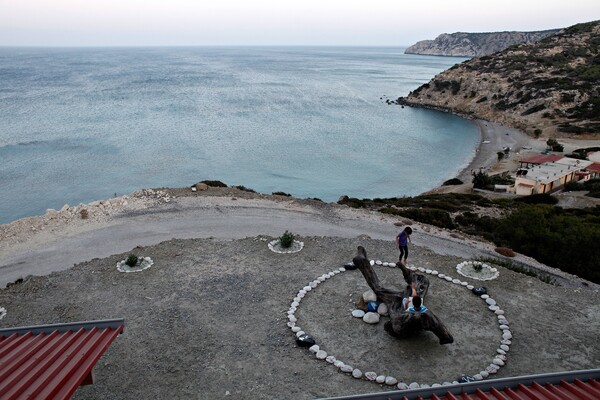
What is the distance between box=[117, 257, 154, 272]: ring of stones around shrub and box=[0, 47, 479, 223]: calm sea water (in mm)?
24614

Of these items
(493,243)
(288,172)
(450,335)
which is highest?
(450,335)

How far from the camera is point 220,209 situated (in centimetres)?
2870

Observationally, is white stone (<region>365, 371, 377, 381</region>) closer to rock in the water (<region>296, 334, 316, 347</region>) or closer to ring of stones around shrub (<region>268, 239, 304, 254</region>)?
rock in the water (<region>296, 334, 316, 347</region>)

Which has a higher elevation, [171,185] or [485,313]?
[485,313]

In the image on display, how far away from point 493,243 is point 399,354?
13567 millimetres

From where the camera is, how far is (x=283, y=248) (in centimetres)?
2122

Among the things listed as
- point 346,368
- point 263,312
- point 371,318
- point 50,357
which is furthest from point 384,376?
point 50,357

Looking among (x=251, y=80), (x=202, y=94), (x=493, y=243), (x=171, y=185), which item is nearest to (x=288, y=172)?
(x=171, y=185)

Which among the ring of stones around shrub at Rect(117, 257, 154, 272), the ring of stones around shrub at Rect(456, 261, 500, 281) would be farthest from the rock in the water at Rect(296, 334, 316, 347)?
the ring of stones around shrub at Rect(117, 257, 154, 272)

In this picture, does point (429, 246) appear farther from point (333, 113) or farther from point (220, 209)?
point (333, 113)

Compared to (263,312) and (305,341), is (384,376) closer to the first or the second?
(305,341)

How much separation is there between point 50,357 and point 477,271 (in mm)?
15402

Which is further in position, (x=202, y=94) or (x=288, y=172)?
(x=202, y=94)

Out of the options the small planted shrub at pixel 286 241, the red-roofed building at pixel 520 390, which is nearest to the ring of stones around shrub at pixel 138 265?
the small planted shrub at pixel 286 241
